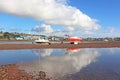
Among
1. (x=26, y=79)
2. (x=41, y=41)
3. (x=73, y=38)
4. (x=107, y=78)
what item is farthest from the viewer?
(x=73, y=38)

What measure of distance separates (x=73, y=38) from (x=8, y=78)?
95.1m

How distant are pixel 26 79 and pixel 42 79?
1277 millimetres

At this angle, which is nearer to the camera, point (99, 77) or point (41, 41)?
point (99, 77)

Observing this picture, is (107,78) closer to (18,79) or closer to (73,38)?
(18,79)

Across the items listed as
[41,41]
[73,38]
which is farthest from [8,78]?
[73,38]

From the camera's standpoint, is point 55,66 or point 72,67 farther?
point 55,66

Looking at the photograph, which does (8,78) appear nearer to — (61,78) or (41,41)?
(61,78)

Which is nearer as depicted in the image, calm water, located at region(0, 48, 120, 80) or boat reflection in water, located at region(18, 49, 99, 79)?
calm water, located at region(0, 48, 120, 80)

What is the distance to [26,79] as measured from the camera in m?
18.1

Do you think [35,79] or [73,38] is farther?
[73,38]

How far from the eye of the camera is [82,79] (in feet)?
60.6

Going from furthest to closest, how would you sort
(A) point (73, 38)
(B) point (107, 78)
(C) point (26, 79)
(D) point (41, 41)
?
(A) point (73, 38) → (D) point (41, 41) → (B) point (107, 78) → (C) point (26, 79)

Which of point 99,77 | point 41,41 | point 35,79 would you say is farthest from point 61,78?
point 41,41

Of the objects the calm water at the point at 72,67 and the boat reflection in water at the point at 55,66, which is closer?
the calm water at the point at 72,67
